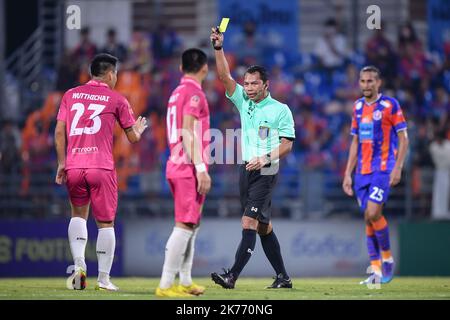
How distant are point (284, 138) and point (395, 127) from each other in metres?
→ 2.25

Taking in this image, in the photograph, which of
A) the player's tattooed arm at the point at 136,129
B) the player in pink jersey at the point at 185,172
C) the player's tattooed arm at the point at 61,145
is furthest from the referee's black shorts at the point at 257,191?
the player's tattooed arm at the point at 61,145

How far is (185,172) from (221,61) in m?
1.92

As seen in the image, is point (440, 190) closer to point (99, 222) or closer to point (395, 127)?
point (395, 127)

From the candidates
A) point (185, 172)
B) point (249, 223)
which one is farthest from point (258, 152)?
point (185, 172)

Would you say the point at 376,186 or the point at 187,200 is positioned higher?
the point at 376,186

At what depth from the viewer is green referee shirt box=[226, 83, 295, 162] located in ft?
36.9

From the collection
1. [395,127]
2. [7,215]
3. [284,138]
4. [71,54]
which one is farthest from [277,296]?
[71,54]

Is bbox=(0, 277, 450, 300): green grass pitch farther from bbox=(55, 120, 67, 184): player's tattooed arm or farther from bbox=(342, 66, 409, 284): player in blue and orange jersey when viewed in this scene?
bbox=(55, 120, 67, 184): player's tattooed arm

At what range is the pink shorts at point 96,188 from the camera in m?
10.9

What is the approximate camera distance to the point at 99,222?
11.1 meters

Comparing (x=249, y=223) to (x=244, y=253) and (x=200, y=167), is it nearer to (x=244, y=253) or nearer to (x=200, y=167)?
(x=244, y=253)

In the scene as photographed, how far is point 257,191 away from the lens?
11.1m

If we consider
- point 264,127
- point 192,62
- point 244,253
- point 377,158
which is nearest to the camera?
point 192,62

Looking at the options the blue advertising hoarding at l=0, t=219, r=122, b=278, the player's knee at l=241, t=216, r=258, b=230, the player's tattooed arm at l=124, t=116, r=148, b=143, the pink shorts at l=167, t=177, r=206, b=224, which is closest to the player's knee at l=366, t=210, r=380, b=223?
the player's knee at l=241, t=216, r=258, b=230
